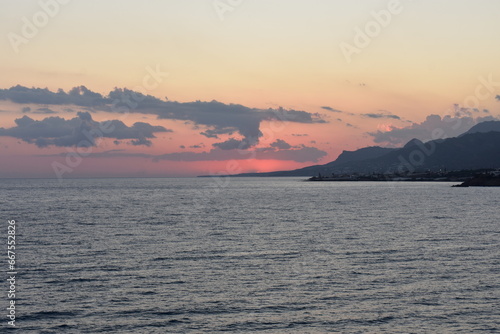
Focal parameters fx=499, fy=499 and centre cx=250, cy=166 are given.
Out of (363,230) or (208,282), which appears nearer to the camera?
(208,282)

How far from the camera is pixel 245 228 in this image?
8788cm

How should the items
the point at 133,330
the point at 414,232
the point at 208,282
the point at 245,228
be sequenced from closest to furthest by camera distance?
1. the point at 133,330
2. the point at 208,282
3. the point at 414,232
4. the point at 245,228

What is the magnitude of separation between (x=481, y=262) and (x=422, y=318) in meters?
21.9

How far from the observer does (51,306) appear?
122 feet

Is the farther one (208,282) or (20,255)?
(20,255)

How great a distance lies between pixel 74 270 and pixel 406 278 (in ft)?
106

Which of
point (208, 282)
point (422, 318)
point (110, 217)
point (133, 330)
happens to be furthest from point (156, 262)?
point (110, 217)

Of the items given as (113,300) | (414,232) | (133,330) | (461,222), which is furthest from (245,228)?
(133,330)

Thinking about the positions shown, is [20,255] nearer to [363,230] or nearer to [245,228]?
[245,228]

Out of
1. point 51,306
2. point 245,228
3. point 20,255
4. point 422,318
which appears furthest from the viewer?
point 245,228

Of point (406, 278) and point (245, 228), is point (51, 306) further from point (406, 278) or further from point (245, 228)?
point (245, 228)

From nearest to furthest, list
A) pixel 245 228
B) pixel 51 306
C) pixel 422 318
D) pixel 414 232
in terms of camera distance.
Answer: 1. pixel 422 318
2. pixel 51 306
3. pixel 414 232
4. pixel 245 228

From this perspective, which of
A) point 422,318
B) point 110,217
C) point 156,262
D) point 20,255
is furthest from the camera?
point 110,217

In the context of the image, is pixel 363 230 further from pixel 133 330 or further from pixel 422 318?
pixel 133 330
